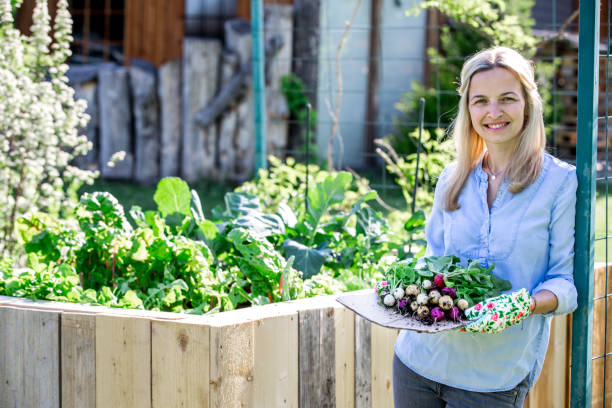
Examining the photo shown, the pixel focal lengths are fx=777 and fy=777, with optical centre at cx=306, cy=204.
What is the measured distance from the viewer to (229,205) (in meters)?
3.50

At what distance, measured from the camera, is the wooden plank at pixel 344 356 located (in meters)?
2.45

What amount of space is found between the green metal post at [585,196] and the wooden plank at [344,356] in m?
0.68

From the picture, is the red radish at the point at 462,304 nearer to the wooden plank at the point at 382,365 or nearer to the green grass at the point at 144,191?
the wooden plank at the point at 382,365

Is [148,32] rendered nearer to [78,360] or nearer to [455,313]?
[78,360]

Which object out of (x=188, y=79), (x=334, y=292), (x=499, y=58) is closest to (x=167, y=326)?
(x=334, y=292)

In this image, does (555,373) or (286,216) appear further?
(286,216)

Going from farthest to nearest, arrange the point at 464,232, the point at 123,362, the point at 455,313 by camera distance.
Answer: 1. the point at 123,362
2. the point at 464,232
3. the point at 455,313

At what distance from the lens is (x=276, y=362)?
2293 millimetres

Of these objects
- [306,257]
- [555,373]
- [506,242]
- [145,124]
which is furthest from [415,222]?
[145,124]

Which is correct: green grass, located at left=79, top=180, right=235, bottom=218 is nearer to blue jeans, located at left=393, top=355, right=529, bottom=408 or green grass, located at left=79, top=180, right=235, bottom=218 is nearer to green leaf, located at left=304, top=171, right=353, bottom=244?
green leaf, located at left=304, top=171, right=353, bottom=244

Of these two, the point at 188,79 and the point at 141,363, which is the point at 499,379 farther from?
the point at 188,79

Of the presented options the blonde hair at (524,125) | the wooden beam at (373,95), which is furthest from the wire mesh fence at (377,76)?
the blonde hair at (524,125)

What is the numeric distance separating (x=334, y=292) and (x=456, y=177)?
93 cm

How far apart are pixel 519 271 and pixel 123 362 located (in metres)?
1.16
